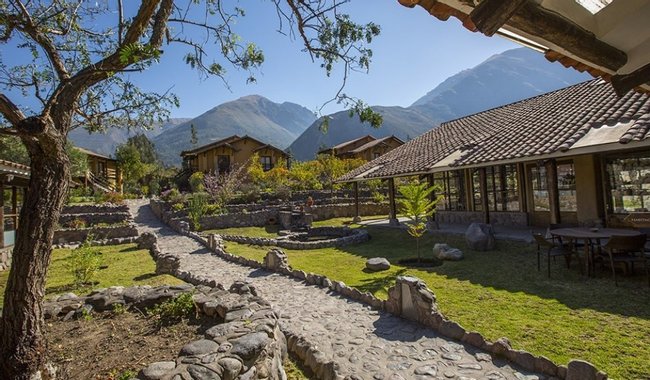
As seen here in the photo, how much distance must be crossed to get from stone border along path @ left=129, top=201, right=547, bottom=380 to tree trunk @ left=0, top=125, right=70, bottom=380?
297 centimetres

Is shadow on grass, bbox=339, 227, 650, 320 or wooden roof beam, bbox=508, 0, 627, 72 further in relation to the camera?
shadow on grass, bbox=339, 227, 650, 320

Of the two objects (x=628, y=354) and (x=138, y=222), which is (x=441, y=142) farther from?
(x=138, y=222)

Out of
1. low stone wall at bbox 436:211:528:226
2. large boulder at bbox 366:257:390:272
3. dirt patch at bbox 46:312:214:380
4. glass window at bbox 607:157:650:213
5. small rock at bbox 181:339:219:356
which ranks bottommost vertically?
large boulder at bbox 366:257:390:272

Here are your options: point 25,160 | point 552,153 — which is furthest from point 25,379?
point 25,160

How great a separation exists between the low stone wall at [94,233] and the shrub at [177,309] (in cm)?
1350

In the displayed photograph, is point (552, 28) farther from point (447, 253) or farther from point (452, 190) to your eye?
point (452, 190)

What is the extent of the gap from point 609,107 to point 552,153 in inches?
123

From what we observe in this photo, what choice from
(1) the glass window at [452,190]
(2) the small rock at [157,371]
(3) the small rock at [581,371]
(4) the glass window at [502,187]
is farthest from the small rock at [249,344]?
(1) the glass window at [452,190]

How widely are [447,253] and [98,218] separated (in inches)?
752

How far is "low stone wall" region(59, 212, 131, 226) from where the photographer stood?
60.9ft

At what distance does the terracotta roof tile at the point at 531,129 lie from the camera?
987 centimetres

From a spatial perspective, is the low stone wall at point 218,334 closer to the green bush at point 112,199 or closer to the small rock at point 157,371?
the small rock at point 157,371

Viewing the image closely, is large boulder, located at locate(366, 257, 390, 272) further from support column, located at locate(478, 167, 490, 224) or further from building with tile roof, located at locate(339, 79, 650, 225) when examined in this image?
support column, located at locate(478, 167, 490, 224)

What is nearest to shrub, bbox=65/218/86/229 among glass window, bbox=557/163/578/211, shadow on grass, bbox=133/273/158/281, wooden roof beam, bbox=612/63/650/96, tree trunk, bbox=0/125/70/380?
shadow on grass, bbox=133/273/158/281
